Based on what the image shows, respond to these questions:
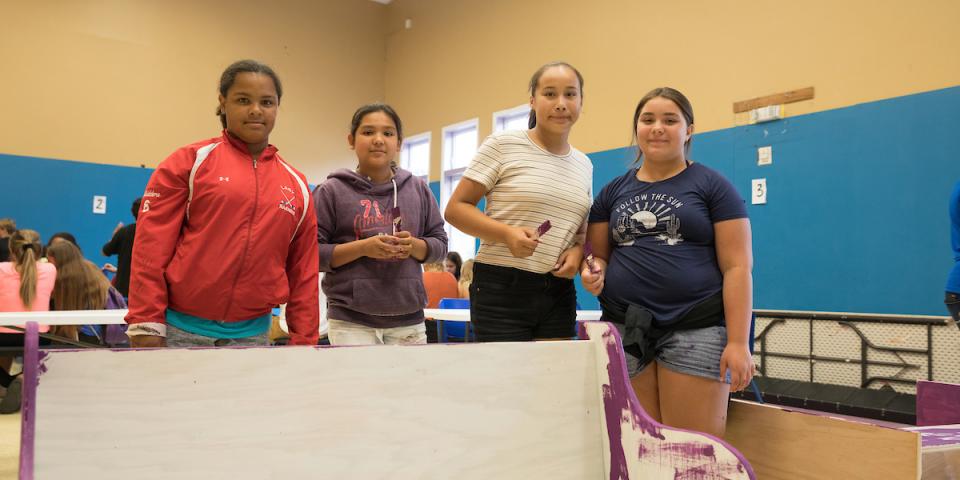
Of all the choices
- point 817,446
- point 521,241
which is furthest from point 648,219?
point 817,446

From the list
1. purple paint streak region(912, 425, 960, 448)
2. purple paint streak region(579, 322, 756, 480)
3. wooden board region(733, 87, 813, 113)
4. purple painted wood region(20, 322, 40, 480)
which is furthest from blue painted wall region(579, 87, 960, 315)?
purple painted wood region(20, 322, 40, 480)

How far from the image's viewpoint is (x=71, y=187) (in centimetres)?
857

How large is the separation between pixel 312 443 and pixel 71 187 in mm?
8939

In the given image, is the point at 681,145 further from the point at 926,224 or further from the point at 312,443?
the point at 926,224

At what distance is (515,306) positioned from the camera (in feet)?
6.01

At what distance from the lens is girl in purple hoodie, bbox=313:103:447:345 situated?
6.86 ft

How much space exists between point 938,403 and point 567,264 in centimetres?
131

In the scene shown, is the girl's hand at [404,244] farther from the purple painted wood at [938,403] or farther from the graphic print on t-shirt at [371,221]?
the purple painted wood at [938,403]

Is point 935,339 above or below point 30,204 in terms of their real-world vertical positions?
below

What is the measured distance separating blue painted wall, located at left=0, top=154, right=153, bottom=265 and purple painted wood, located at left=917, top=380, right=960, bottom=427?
894cm

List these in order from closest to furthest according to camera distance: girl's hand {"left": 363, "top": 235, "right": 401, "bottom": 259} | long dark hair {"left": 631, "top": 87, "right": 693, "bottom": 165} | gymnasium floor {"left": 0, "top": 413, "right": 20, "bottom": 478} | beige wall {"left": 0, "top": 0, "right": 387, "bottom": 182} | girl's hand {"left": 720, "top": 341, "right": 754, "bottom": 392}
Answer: girl's hand {"left": 720, "top": 341, "right": 754, "bottom": 392} → long dark hair {"left": 631, "top": 87, "right": 693, "bottom": 165} → girl's hand {"left": 363, "top": 235, "right": 401, "bottom": 259} → gymnasium floor {"left": 0, "top": 413, "right": 20, "bottom": 478} → beige wall {"left": 0, "top": 0, "right": 387, "bottom": 182}

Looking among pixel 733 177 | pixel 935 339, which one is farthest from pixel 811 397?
pixel 733 177

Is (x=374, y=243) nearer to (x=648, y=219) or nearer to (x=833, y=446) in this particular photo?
(x=648, y=219)

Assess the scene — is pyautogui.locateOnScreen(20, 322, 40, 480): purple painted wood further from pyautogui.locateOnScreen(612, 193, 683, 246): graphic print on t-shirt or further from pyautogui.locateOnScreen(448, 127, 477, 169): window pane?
pyautogui.locateOnScreen(448, 127, 477, 169): window pane
